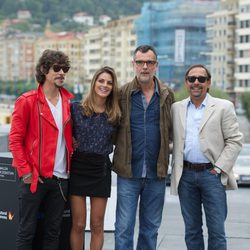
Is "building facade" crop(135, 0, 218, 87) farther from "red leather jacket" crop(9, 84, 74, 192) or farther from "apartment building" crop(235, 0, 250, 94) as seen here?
"red leather jacket" crop(9, 84, 74, 192)

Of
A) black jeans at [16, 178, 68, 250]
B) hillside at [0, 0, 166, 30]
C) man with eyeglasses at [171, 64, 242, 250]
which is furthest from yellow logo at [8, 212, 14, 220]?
hillside at [0, 0, 166, 30]

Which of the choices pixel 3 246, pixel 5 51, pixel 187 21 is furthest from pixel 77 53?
pixel 3 246

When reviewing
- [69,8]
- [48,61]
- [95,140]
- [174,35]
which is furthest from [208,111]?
[69,8]

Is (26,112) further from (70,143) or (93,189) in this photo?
(93,189)

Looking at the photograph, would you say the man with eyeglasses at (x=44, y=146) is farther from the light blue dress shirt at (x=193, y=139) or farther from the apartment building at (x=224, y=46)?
the apartment building at (x=224, y=46)

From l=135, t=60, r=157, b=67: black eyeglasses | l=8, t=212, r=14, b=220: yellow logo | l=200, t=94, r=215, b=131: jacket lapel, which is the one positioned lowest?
l=8, t=212, r=14, b=220: yellow logo

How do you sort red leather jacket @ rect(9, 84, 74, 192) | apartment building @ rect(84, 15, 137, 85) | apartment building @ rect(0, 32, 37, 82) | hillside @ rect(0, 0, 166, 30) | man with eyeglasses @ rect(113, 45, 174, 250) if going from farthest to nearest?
hillside @ rect(0, 0, 166, 30) < apartment building @ rect(0, 32, 37, 82) < apartment building @ rect(84, 15, 137, 85) < man with eyeglasses @ rect(113, 45, 174, 250) < red leather jacket @ rect(9, 84, 74, 192)

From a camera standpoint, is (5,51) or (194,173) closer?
(194,173)

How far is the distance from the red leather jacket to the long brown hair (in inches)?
11.2

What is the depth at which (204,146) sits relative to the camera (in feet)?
17.5

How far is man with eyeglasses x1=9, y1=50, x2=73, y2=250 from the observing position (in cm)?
500

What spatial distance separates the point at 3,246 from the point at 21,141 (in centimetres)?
119

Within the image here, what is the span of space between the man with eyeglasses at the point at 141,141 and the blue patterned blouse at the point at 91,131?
15 centimetres

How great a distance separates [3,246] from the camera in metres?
5.79
